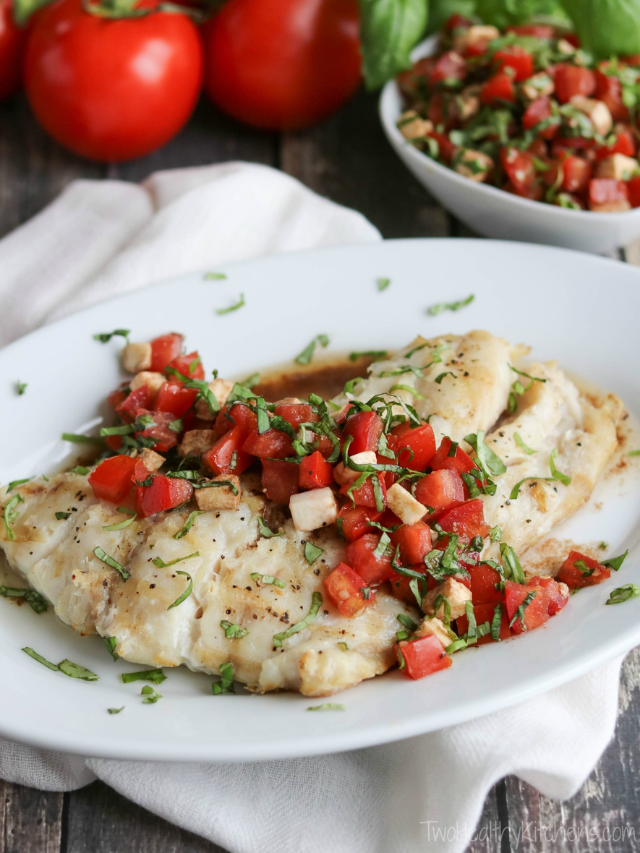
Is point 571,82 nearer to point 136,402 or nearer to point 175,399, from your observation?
point 175,399

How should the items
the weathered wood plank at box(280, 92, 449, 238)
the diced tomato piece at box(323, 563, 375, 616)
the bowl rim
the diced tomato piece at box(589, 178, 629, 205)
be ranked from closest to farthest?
the diced tomato piece at box(323, 563, 375, 616)
the bowl rim
the diced tomato piece at box(589, 178, 629, 205)
the weathered wood plank at box(280, 92, 449, 238)

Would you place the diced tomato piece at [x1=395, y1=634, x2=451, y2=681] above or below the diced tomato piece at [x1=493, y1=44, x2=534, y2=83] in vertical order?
below

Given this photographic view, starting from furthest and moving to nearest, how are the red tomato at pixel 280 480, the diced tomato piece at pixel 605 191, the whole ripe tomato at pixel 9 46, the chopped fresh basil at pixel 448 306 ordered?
the whole ripe tomato at pixel 9 46 → the diced tomato piece at pixel 605 191 → the chopped fresh basil at pixel 448 306 → the red tomato at pixel 280 480

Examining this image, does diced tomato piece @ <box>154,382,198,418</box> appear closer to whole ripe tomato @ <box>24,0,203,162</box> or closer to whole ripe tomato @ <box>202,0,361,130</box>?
whole ripe tomato @ <box>24,0,203,162</box>

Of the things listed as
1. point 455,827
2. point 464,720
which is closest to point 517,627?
point 464,720

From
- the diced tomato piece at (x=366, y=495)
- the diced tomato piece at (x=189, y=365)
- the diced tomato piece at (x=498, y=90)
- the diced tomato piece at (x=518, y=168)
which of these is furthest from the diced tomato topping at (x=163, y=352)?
the diced tomato piece at (x=498, y=90)

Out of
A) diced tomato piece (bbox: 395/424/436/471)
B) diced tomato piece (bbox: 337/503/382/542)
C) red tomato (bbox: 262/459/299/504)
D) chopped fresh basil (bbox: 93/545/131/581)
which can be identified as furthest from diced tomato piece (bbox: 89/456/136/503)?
diced tomato piece (bbox: 395/424/436/471)

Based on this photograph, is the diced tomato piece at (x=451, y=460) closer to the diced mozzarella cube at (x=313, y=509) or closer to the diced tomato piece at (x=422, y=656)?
the diced mozzarella cube at (x=313, y=509)
